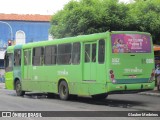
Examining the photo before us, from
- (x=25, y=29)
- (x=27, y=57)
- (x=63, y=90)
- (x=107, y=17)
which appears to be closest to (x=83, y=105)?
(x=63, y=90)

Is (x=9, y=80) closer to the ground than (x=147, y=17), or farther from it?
closer to the ground

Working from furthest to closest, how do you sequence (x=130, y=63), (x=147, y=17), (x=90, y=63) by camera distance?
Answer: (x=147, y=17), (x=90, y=63), (x=130, y=63)

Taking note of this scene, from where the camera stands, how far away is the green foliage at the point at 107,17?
28812mm

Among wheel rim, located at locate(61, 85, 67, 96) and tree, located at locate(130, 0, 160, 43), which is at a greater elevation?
tree, located at locate(130, 0, 160, 43)

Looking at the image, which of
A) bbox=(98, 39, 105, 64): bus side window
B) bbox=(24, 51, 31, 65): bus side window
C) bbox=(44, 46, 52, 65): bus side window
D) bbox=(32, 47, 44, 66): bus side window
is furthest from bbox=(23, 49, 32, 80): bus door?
bbox=(98, 39, 105, 64): bus side window

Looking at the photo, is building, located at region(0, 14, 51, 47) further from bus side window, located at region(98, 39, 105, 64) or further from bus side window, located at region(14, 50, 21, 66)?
bus side window, located at region(98, 39, 105, 64)

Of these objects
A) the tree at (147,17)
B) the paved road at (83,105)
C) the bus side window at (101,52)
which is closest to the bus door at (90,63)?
the bus side window at (101,52)

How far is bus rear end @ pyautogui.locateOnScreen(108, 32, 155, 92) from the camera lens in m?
17.7

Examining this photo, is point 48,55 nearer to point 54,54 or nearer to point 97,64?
point 54,54

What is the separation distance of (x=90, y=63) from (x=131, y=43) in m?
1.89

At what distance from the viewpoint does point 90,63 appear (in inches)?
738

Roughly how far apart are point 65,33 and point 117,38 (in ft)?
42.0

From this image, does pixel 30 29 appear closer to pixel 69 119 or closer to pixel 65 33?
pixel 65 33

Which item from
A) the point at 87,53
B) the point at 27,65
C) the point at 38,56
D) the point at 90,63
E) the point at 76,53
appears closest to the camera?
the point at 90,63
